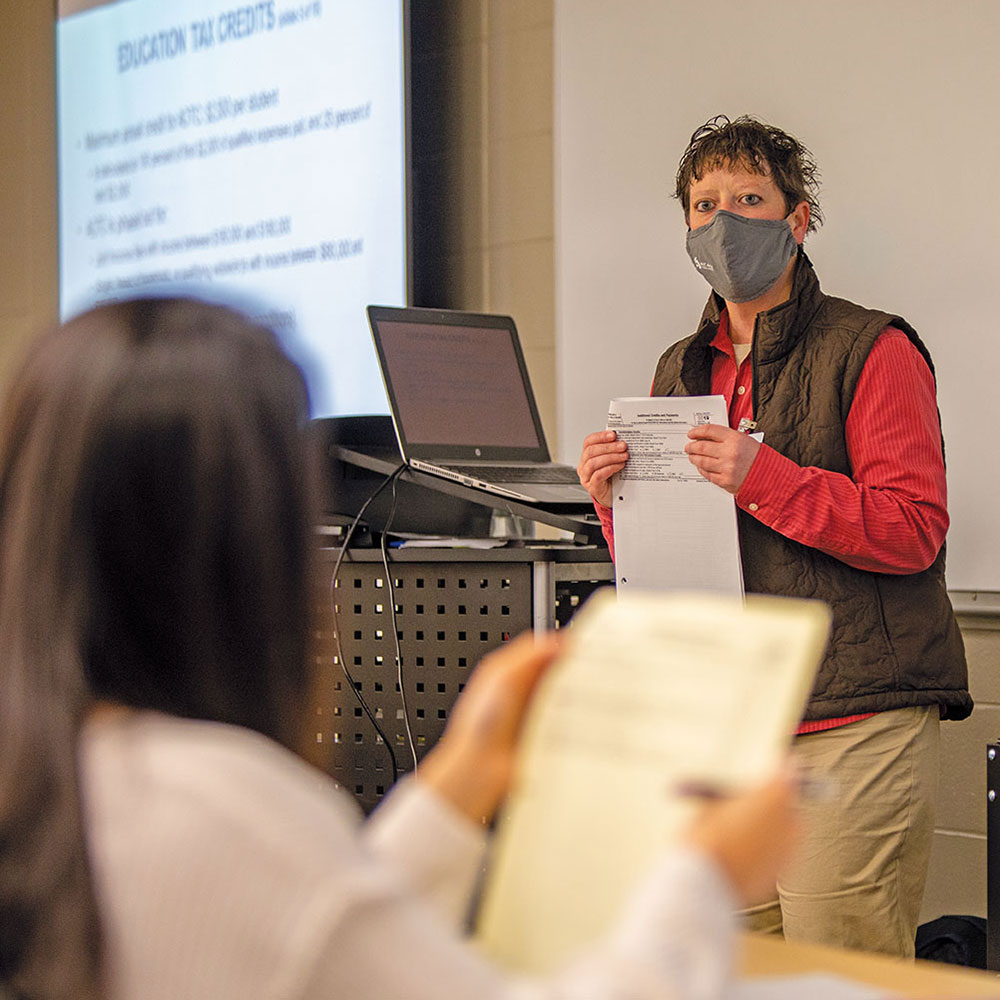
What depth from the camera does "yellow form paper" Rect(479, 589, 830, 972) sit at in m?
0.62

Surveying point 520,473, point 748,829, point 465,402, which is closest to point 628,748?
point 748,829

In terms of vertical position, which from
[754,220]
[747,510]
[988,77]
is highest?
[988,77]

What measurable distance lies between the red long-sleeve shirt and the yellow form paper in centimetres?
103

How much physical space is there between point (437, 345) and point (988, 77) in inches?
40.8

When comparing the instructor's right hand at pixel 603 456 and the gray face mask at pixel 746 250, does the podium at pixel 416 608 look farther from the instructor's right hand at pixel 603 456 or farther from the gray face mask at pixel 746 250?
the gray face mask at pixel 746 250

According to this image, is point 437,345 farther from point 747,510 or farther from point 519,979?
point 519,979

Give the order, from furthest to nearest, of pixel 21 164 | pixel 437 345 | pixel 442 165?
pixel 21 164 → pixel 442 165 → pixel 437 345

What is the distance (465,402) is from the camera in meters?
2.16

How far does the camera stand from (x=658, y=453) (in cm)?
179

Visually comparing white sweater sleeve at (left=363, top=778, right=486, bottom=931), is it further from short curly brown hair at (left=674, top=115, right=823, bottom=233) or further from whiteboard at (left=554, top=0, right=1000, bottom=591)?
whiteboard at (left=554, top=0, right=1000, bottom=591)

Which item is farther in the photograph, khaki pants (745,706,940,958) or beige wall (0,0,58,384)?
beige wall (0,0,58,384)

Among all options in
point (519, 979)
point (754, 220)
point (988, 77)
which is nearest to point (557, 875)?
point (519, 979)

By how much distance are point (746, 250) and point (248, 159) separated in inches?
75.6

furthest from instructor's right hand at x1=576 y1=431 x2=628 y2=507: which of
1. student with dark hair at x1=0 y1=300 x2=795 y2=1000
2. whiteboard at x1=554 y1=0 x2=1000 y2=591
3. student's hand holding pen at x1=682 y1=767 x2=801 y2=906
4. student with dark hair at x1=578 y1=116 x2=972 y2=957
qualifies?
student's hand holding pen at x1=682 y1=767 x2=801 y2=906
